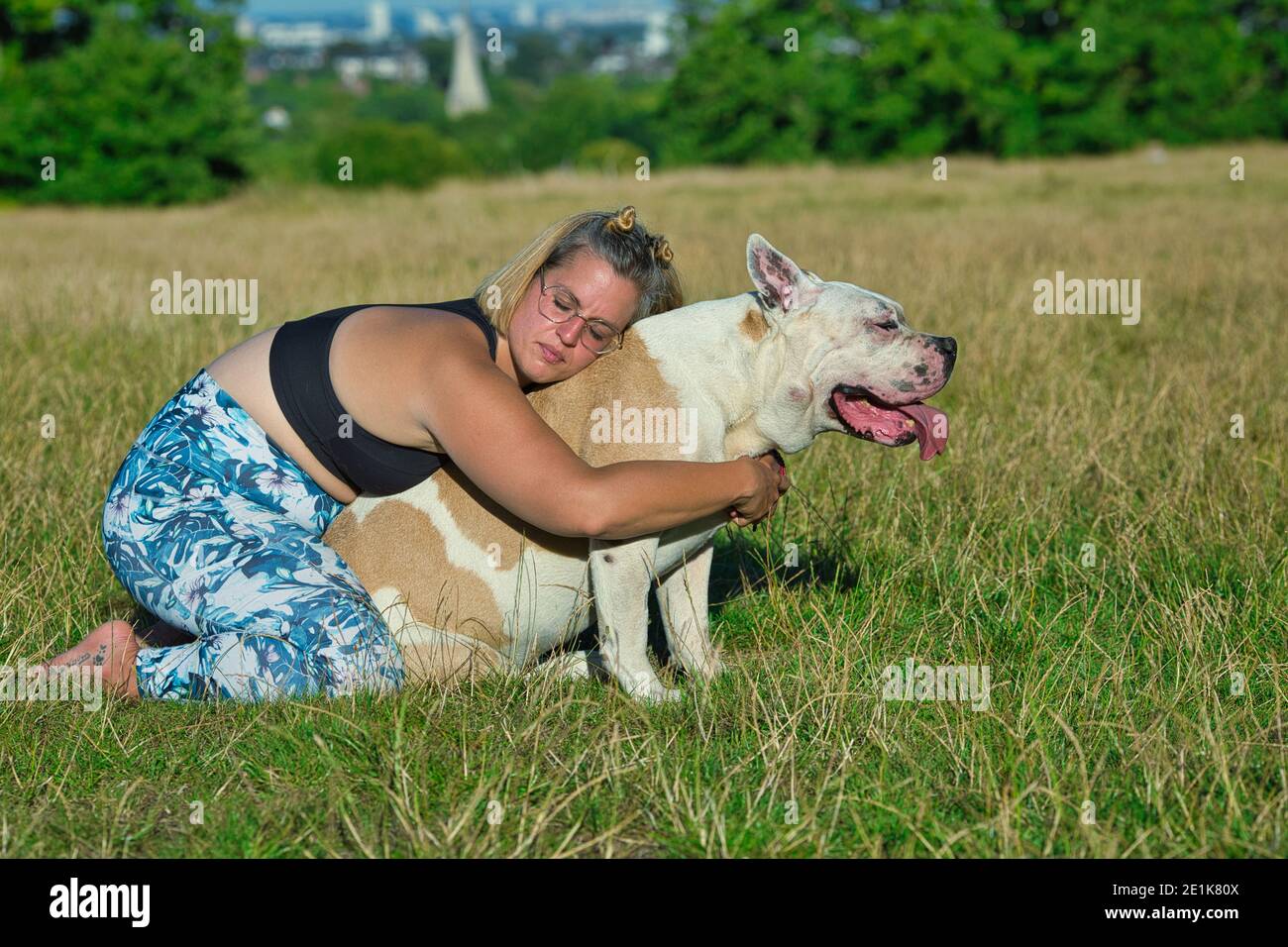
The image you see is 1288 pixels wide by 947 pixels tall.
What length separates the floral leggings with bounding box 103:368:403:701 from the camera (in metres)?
3.69

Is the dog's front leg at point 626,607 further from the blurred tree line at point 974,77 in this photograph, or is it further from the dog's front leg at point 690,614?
the blurred tree line at point 974,77

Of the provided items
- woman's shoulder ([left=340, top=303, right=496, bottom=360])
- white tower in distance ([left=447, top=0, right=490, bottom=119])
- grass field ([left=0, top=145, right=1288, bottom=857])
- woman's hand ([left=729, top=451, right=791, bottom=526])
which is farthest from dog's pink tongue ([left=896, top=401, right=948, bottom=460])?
white tower in distance ([left=447, top=0, right=490, bottom=119])

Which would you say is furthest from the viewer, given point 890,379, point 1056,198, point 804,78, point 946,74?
point 804,78

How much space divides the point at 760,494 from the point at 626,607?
52 cm

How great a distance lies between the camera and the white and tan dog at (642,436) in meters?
3.70

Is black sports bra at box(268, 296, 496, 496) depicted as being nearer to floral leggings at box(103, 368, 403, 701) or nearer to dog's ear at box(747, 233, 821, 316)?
floral leggings at box(103, 368, 403, 701)

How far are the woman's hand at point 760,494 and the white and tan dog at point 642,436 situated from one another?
0.22 ft

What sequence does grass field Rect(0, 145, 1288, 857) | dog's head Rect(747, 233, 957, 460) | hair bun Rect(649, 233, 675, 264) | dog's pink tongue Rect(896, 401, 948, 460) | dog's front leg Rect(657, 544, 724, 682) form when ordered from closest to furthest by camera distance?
1. grass field Rect(0, 145, 1288, 857)
2. dog's head Rect(747, 233, 957, 460)
3. dog's pink tongue Rect(896, 401, 948, 460)
4. hair bun Rect(649, 233, 675, 264)
5. dog's front leg Rect(657, 544, 724, 682)

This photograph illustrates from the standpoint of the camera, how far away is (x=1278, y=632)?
416 cm

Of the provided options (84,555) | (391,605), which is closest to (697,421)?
(391,605)

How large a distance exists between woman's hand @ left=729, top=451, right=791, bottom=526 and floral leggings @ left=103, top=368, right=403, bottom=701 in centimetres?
112
